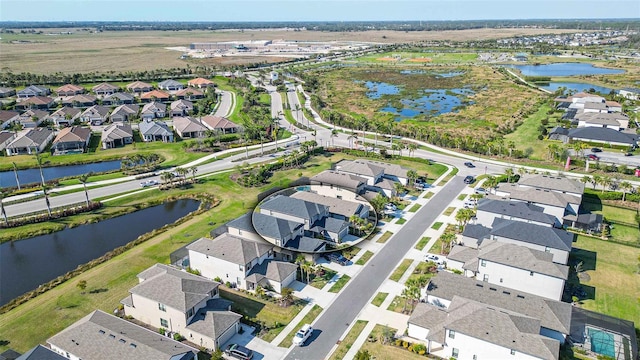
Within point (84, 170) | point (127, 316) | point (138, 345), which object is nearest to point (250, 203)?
point (127, 316)

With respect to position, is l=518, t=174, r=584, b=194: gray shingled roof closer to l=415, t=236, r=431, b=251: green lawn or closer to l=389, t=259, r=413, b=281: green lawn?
l=415, t=236, r=431, b=251: green lawn

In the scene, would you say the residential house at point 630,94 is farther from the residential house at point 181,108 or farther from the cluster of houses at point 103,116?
the residential house at point 181,108

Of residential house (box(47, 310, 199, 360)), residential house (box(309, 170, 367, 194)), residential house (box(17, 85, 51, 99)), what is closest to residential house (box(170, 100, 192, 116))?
residential house (box(17, 85, 51, 99))

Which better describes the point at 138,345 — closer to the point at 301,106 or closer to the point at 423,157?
the point at 423,157

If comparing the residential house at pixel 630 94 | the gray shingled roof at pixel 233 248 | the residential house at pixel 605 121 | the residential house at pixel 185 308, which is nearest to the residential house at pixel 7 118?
the gray shingled roof at pixel 233 248

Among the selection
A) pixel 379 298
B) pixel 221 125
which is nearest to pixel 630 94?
pixel 221 125

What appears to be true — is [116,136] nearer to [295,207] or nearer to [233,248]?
[295,207]
